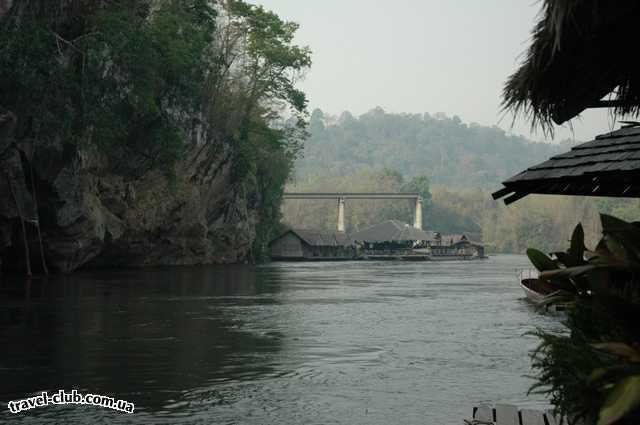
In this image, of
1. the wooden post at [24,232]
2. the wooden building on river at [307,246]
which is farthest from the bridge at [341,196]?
the wooden post at [24,232]

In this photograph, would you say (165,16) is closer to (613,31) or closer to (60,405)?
(60,405)

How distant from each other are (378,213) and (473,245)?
50030 millimetres

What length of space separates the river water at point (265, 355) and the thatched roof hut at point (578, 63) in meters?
4.65

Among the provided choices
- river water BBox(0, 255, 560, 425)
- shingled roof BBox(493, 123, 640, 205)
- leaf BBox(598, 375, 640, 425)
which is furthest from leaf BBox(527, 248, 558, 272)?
river water BBox(0, 255, 560, 425)

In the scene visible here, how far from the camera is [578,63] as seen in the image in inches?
314

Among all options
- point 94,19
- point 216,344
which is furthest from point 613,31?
point 94,19

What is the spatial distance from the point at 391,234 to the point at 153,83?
6440 cm

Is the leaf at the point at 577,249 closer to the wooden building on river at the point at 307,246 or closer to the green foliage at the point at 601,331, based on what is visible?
the green foliage at the point at 601,331

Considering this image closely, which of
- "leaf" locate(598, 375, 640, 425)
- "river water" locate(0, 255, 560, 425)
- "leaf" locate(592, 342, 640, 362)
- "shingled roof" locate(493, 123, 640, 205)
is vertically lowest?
"river water" locate(0, 255, 560, 425)

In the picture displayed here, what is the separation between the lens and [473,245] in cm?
11106

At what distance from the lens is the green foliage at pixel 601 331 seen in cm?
491

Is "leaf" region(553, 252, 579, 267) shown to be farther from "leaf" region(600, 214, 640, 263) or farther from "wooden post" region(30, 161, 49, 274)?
"wooden post" region(30, 161, 49, 274)

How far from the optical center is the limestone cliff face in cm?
4059

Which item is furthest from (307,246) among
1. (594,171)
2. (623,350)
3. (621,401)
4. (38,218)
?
(621,401)
